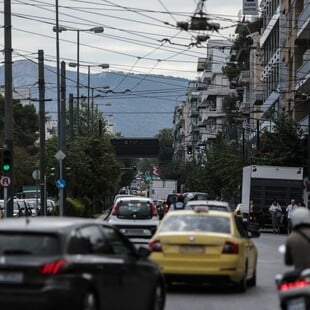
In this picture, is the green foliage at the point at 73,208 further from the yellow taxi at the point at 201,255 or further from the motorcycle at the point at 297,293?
the motorcycle at the point at 297,293

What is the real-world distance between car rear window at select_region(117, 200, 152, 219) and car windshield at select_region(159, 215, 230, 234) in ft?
45.2

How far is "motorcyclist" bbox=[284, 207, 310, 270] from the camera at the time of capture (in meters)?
11.1

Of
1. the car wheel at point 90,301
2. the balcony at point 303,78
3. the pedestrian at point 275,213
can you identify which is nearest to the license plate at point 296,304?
the car wheel at point 90,301

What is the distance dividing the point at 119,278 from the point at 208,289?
628 centimetres

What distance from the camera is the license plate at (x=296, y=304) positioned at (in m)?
9.28

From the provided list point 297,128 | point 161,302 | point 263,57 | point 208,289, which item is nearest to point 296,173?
point 297,128

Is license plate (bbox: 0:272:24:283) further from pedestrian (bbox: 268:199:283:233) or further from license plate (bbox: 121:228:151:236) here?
pedestrian (bbox: 268:199:283:233)

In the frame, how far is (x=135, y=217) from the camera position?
31422 mm

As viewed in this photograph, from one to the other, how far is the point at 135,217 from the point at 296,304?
22.2 meters

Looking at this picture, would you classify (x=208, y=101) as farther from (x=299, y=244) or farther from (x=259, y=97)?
(x=299, y=244)

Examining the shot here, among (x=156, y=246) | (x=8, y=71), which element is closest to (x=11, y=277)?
(x=156, y=246)

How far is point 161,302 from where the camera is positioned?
13.4m

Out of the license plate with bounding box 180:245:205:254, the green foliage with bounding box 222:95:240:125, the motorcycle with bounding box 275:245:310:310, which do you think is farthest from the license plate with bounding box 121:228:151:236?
the green foliage with bounding box 222:95:240:125

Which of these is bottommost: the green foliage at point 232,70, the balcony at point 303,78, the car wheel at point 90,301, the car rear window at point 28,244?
the car wheel at point 90,301
